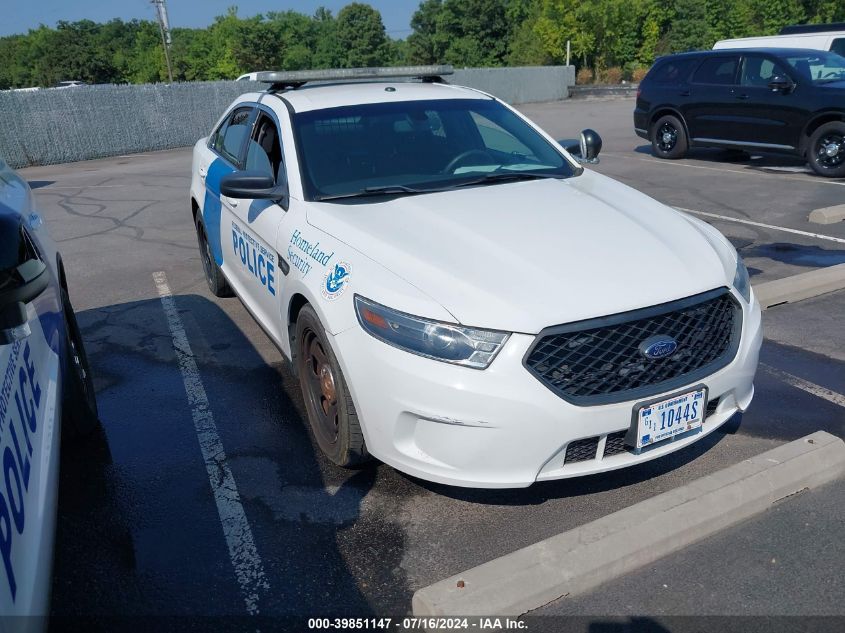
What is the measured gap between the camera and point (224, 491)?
3557mm

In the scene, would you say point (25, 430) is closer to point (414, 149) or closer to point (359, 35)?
point (414, 149)

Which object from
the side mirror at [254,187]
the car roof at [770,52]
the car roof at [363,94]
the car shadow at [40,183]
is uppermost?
the car roof at [363,94]

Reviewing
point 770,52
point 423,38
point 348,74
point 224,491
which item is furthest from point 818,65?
point 423,38

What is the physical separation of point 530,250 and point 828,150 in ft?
32.1

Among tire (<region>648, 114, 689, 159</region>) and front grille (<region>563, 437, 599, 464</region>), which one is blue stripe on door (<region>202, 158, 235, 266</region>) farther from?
tire (<region>648, 114, 689, 159</region>)

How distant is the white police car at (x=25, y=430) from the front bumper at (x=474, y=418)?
1159mm

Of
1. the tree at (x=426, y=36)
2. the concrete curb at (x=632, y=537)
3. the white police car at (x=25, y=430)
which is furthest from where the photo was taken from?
the tree at (x=426, y=36)

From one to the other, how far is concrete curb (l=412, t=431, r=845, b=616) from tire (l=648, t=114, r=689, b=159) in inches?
422

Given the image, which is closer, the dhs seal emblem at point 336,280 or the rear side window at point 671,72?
the dhs seal emblem at point 336,280

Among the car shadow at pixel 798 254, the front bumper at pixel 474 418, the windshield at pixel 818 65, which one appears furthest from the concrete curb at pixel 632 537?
the windshield at pixel 818 65

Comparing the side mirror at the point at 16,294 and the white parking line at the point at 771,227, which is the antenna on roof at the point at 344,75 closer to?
the side mirror at the point at 16,294

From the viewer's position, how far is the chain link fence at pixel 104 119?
59.7ft

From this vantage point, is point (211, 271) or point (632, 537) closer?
point (632, 537)

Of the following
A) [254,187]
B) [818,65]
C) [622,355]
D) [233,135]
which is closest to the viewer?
[622,355]
